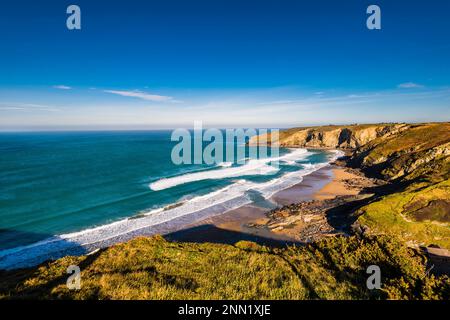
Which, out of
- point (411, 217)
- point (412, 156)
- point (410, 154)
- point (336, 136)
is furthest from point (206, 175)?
point (336, 136)

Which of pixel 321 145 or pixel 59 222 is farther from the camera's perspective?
pixel 321 145

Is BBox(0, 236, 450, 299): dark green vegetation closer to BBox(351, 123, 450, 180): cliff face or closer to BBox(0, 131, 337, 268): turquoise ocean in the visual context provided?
BBox(0, 131, 337, 268): turquoise ocean

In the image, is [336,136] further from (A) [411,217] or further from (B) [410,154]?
(A) [411,217]

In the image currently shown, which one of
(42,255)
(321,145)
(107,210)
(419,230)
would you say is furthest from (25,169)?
(321,145)

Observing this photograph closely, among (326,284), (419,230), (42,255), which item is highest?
(326,284)

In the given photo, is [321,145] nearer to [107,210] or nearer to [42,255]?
[107,210]

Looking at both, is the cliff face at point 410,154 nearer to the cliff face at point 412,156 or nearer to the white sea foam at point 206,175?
the cliff face at point 412,156

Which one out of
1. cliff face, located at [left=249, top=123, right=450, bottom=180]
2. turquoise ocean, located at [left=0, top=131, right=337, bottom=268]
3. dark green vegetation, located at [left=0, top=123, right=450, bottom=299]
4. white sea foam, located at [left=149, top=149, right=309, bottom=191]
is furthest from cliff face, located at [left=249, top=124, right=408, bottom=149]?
dark green vegetation, located at [left=0, top=123, right=450, bottom=299]
